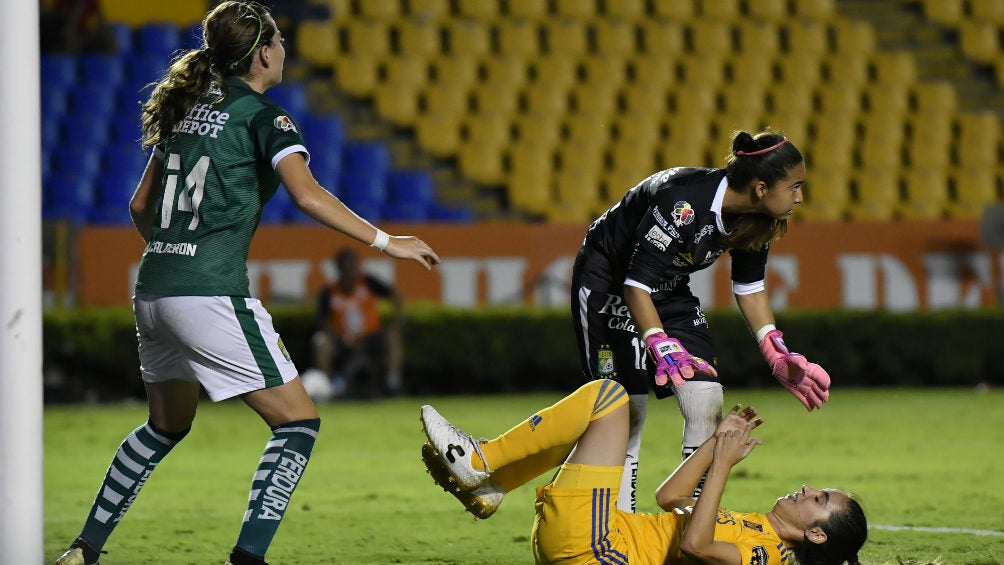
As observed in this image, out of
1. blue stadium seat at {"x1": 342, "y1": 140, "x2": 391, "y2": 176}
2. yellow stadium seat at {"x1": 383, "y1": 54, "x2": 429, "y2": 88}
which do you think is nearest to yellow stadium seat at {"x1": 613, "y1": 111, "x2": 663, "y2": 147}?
yellow stadium seat at {"x1": 383, "y1": 54, "x2": 429, "y2": 88}

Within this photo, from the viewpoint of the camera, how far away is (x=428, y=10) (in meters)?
18.1

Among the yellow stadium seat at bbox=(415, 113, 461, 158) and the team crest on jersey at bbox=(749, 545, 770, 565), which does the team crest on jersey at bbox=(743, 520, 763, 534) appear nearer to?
the team crest on jersey at bbox=(749, 545, 770, 565)

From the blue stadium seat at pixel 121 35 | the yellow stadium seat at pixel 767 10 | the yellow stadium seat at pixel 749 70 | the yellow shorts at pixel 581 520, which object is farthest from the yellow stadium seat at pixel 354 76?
the yellow shorts at pixel 581 520

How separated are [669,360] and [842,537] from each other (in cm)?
85

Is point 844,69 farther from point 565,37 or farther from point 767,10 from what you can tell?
point 565,37

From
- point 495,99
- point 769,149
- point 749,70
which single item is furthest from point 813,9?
point 769,149

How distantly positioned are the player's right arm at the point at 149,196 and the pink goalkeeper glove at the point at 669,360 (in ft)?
6.12

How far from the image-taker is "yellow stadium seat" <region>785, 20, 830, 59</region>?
747 inches

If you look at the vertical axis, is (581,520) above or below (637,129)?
below

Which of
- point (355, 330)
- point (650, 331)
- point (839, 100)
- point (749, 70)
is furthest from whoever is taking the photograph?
point (839, 100)

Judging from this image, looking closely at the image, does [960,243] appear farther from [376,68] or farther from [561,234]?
[376,68]

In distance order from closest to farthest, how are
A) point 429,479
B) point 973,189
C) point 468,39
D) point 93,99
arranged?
point 429,479 → point 93,99 → point 468,39 → point 973,189

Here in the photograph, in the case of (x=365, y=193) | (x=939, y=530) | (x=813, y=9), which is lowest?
(x=939, y=530)

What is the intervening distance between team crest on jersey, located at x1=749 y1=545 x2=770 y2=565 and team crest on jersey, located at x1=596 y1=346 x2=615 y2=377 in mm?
1055
